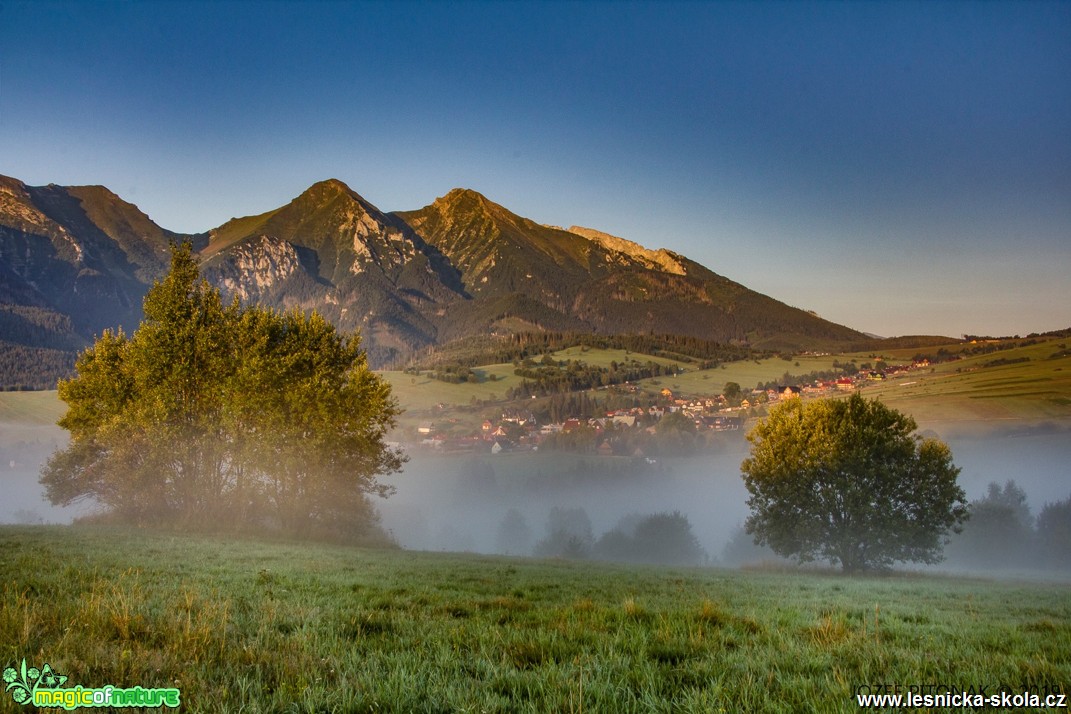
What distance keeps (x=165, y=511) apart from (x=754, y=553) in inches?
5073

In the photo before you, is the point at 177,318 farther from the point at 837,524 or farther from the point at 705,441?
the point at 705,441

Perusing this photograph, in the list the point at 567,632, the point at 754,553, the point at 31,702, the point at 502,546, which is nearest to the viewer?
the point at 31,702

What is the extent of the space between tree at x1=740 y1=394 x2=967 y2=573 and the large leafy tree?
3202 centimetres

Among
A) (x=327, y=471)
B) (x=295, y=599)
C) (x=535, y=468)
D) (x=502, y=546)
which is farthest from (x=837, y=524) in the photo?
(x=535, y=468)

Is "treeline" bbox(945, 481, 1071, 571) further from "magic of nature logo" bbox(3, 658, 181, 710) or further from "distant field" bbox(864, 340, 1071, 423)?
"magic of nature logo" bbox(3, 658, 181, 710)

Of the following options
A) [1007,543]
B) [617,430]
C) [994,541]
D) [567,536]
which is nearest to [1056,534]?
[1007,543]

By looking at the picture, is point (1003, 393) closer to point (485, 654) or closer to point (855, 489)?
point (855, 489)

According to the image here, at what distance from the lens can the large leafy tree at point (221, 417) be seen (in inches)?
1342

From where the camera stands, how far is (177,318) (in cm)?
3500

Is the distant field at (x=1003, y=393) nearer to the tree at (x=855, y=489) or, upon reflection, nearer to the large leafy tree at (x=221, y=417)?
the tree at (x=855, y=489)

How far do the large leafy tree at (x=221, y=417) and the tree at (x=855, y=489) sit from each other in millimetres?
32023

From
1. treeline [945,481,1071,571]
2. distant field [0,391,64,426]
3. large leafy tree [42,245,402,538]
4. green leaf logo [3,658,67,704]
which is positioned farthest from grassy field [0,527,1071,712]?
distant field [0,391,64,426]

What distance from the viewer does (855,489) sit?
44.2 m

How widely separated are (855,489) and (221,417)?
47309 millimetres
